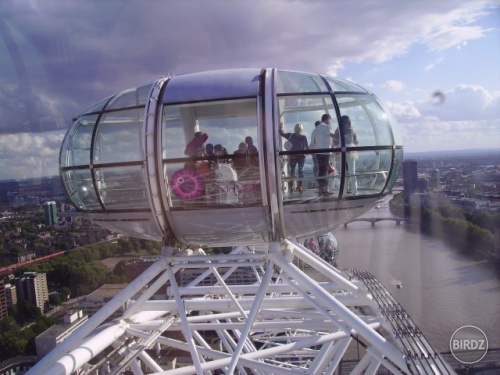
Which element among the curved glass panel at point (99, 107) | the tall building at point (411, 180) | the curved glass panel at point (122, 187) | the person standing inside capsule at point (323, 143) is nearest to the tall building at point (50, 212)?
the curved glass panel at point (99, 107)

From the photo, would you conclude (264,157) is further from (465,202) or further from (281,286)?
(465,202)

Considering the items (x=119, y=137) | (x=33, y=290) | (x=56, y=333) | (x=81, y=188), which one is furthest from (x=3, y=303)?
(x=119, y=137)

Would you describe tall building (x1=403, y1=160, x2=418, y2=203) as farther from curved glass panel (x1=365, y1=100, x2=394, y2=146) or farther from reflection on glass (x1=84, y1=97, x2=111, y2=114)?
reflection on glass (x1=84, y1=97, x2=111, y2=114)

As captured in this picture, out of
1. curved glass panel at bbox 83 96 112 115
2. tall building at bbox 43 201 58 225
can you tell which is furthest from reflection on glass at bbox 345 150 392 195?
tall building at bbox 43 201 58 225

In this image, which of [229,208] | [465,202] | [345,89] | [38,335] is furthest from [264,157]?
[465,202]

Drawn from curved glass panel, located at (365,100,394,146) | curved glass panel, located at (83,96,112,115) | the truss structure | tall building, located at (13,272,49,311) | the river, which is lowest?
the river

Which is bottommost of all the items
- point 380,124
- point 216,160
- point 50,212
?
point 50,212

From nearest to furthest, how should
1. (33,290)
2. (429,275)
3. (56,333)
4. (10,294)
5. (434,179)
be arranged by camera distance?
(56,333)
(10,294)
(33,290)
(429,275)
(434,179)

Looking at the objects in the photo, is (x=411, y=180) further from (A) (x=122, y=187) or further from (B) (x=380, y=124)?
(A) (x=122, y=187)
